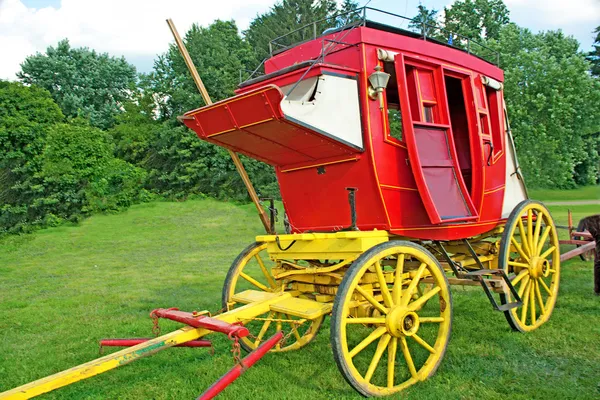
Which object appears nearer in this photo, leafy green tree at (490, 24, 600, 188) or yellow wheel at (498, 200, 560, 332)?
yellow wheel at (498, 200, 560, 332)

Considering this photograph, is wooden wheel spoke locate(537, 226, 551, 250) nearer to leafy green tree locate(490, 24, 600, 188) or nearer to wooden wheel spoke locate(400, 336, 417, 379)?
wooden wheel spoke locate(400, 336, 417, 379)

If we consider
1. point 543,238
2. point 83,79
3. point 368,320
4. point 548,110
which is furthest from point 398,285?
point 83,79

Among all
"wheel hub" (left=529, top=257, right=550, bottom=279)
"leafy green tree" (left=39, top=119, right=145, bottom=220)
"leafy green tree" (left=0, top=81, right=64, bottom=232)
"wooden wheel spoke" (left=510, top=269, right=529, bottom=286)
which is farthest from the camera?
"leafy green tree" (left=0, top=81, right=64, bottom=232)

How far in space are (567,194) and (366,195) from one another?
27828 millimetres

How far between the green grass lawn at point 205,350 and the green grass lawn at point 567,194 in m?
19.4

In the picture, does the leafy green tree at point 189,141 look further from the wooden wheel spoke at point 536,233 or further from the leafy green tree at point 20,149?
the wooden wheel spoke at point 536,233

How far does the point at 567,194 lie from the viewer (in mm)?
27719

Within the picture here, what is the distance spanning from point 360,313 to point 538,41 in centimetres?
1846

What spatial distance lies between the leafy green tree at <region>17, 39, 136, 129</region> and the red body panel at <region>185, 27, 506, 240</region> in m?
30.6

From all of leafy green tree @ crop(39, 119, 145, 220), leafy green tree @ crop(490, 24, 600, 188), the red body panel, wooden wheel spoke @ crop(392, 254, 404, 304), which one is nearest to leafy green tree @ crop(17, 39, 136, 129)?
leafy green tree @ crop(39, 119, 145, 220)

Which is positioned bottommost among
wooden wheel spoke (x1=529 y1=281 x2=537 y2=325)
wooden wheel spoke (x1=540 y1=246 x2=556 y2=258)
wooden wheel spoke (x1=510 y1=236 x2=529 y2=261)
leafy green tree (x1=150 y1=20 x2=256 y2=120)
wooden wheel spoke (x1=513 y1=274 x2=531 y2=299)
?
wooden wheel spoke (x1=529 y1=281 x2=537 y2=325)

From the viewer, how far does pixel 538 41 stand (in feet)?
61.1

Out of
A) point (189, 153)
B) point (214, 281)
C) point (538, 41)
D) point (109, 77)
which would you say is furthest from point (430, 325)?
point (109, 77)

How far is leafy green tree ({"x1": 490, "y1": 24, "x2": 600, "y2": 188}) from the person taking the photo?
15703mm
